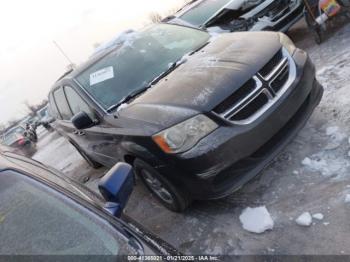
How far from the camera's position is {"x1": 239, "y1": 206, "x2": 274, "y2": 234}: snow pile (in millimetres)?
3271

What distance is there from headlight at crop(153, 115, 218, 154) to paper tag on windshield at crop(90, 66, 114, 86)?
1.60 meters

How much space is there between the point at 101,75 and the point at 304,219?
112 inches

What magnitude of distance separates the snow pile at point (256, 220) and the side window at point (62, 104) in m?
3.10

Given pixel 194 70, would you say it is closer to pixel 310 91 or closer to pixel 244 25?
pixel 310 91

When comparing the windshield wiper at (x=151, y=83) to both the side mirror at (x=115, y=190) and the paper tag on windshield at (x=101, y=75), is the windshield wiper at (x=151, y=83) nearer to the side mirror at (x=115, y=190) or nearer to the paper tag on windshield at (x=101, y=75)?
the paper tag on windshield at (x=101, y=75)

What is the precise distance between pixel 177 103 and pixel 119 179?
139cm

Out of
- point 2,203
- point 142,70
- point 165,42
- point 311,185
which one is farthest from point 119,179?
point 165,42

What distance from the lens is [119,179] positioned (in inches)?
86.5

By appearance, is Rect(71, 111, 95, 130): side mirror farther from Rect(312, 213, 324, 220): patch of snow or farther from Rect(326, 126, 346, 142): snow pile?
Rect(326, 126, 346, 142): snow pile

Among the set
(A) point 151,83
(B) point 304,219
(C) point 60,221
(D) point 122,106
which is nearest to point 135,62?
(A) point 151,83

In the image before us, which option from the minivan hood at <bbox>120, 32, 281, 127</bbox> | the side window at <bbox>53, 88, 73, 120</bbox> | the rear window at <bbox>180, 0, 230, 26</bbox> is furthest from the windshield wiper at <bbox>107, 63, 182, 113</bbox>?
the rear window at <bbox>180, 0, 230, 26</bbox>

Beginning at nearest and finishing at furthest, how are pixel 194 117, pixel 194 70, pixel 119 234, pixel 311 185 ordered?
pixel 119 234 → pixel 194 117 → pixel 311 185 → pixel 194 70

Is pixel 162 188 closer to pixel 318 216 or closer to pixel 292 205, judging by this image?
pixel 292 205

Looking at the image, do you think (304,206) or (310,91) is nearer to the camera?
(304,206)
